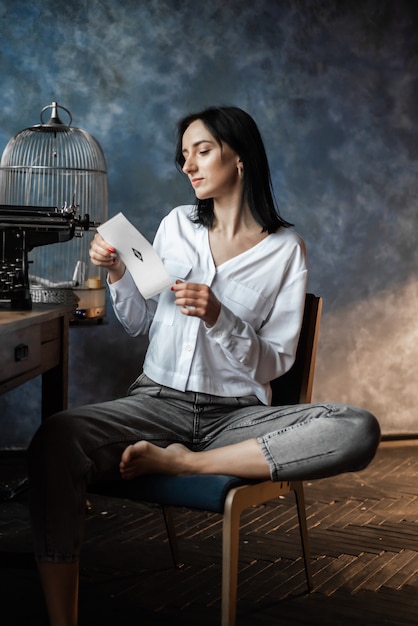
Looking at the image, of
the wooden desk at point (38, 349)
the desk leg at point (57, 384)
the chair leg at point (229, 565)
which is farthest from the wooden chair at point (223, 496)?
the desk leg at point (57, 384)

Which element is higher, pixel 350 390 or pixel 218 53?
pixel 218 53

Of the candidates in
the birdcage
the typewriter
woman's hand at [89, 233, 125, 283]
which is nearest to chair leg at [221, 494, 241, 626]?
woman's hand at [89, 233, 125, 283]

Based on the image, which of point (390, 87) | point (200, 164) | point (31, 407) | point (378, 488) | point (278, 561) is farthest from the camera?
point (390, 87)

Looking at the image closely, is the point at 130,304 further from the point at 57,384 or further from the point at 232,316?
the point at 57,384

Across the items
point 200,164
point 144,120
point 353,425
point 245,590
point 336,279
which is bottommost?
point 245,590

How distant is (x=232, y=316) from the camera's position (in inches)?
98.4

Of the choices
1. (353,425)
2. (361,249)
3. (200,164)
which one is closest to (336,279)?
(361,249)

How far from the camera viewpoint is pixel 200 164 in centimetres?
280

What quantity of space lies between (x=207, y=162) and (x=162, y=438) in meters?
0.90

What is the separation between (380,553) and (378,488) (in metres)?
1.00

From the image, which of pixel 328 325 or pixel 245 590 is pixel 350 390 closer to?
pixel 328 325

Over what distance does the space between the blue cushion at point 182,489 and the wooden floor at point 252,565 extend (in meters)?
0.58

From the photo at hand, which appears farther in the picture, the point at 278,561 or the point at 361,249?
the point at 361,249

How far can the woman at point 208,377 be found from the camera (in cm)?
221
